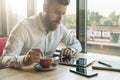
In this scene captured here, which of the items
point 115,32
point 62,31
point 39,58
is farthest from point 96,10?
point 39,58

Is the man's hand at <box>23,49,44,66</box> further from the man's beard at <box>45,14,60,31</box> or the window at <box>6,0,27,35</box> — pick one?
the window at <box>6,0,27,35</box>

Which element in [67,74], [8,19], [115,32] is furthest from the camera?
[8,19]

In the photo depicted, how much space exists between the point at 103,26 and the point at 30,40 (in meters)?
0.87

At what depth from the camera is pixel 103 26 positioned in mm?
2209

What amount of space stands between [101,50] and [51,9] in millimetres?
822

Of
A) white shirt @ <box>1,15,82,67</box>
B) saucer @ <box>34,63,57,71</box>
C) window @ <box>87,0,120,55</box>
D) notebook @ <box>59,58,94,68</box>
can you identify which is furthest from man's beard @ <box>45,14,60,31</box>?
window @ <box>87,0,120,55</box>

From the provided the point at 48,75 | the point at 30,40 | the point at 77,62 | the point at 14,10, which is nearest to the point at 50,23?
the point at 30,40

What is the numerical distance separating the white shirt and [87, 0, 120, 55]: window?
29 cm

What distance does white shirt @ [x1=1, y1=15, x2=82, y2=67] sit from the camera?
4.80ft

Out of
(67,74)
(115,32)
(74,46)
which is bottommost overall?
(67,74)

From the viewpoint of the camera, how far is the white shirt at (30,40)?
146 centimetres

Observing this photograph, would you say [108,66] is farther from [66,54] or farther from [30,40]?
[30,40]

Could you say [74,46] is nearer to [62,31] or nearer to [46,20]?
[62,31]

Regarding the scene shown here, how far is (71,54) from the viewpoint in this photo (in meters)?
1.70
